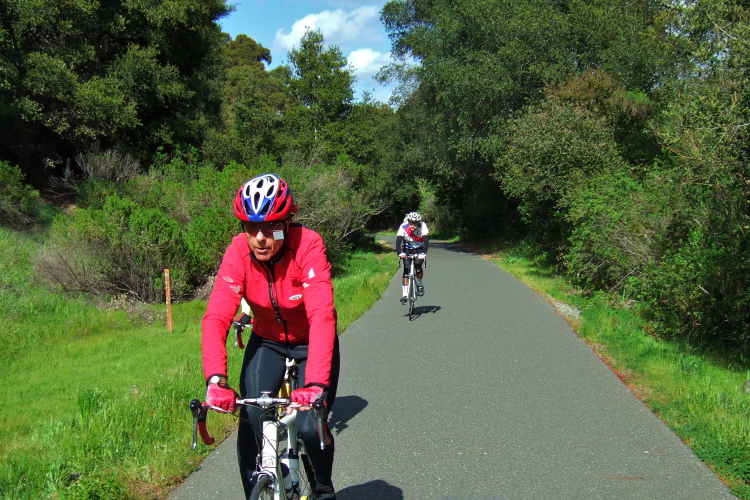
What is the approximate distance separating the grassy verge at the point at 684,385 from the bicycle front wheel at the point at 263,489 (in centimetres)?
329

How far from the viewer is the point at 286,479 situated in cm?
321

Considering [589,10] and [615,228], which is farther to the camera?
[589,10]

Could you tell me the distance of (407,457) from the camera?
17.1ft

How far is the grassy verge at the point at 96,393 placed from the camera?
14.8 feet

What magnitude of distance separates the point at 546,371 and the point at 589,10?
842 inches

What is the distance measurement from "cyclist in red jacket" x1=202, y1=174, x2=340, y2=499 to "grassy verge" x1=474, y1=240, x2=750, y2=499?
3163mm

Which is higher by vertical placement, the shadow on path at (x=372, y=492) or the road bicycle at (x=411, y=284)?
the road bicycle at (x=411, y=284)

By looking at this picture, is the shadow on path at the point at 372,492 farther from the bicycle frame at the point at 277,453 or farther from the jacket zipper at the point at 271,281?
the jacket zipper at the point at 271,281

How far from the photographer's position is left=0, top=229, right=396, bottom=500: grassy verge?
4.51m

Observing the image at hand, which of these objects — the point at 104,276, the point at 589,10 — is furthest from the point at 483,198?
the point at 104,276

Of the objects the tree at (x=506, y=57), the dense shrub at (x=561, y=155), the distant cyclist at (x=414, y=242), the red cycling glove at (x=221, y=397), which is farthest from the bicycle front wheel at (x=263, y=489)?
the tree at (x=506, y=57)

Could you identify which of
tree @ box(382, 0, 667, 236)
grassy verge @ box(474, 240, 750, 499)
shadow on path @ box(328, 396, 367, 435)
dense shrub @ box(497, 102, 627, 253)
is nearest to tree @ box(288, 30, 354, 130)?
tree @ box(382, 0, 667, 236)

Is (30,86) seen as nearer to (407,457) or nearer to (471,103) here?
(471,103)

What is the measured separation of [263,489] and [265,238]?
1225 mm
